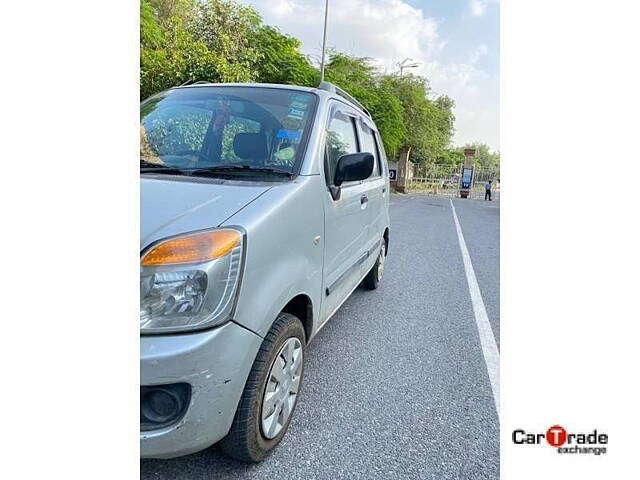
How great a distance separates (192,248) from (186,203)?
0.30 meters

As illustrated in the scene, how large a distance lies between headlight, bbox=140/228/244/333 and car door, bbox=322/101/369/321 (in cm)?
94

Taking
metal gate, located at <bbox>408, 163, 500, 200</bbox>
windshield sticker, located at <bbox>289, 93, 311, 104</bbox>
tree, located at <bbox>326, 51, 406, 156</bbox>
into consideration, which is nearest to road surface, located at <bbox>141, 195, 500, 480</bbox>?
windshield sticker, located at <bbox>289, 93, 311, 104</bbox>

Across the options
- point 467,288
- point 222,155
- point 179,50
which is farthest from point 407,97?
point 222,155

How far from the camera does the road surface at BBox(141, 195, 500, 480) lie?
72.7 inches

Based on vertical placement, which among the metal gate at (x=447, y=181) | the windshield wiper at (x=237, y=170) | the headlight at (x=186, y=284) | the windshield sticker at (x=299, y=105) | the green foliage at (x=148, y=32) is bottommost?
the headlight at (x=186, y=284)

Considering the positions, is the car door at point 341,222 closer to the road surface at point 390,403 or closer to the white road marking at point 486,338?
the road surface at point 390,403

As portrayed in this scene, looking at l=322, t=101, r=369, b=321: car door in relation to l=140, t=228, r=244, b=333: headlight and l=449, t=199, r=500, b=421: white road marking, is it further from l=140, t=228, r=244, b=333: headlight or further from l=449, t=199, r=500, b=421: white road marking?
l=449, t=199, r=500, b=421: white road marking

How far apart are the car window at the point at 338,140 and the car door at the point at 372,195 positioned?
0.26m

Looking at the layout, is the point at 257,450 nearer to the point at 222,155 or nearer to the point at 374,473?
the point at 374,473

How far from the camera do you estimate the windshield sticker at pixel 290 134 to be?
2.33 meters

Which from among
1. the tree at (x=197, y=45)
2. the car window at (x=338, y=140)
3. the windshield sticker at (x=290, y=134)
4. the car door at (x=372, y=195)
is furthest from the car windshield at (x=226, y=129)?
the tree at (x=197, y=45)

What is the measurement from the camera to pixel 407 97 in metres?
29.6
